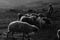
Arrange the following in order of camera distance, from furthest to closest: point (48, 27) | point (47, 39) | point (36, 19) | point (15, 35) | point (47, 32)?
point (36, 19)
point (48, 27)
point (47, 32)
point (15, 35)
point (47, 39)

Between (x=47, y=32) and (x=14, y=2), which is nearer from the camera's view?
(x=47, y=32)

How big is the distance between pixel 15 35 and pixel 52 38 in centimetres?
196

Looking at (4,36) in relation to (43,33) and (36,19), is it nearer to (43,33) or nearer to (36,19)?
(43,33)

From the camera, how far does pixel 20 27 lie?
22.8ft

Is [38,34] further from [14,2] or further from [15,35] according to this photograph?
[14,2]

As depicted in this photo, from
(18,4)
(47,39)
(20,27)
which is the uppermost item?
(18,4)

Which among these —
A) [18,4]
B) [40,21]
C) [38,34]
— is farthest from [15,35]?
[18,4]

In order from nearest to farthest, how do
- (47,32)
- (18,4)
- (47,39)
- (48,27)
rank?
(47,39), (47,32), (48,27), (18,4)

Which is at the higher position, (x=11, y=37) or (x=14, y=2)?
(x=14, y=2)

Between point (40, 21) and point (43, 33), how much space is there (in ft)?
5.13

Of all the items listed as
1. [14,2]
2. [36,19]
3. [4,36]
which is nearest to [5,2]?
[14,2]

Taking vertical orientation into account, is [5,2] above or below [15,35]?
above

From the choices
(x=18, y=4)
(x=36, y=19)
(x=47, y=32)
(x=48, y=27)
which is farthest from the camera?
(x=18, y=4)

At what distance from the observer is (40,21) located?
9.24 m
